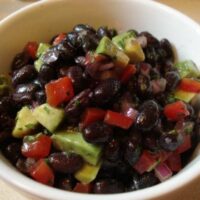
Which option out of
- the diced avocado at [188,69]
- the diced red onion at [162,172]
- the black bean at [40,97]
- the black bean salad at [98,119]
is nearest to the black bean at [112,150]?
the black bean salad at [98,119]

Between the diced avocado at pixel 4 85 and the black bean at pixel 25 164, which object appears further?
the diced avocado at pixel 4 85

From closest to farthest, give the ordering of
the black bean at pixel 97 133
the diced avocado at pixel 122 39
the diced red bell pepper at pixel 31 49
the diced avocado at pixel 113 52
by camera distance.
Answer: the black bean at pixel 97 133 → the diced avocado at pixel 113 52 → the diced avocado at pixel 122 39 → the diced red bell pepper at pixel 31 49

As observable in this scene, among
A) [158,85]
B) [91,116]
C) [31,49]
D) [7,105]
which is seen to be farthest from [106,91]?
[31,49]

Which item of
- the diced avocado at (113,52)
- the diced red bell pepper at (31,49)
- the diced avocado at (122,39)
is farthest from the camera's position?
the diced red bell pepper at (31,49)

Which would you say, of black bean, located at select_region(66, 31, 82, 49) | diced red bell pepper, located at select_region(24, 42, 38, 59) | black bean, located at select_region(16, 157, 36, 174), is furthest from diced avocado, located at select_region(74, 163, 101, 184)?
diced red bell pepper, located at select_region(24, 42, 38, 59)

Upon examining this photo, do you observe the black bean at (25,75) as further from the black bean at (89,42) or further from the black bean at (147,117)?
the black bean at (147,117)

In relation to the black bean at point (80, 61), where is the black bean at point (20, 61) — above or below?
below

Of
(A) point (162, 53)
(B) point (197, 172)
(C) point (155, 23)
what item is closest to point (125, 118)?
(B) point (197, 172)
